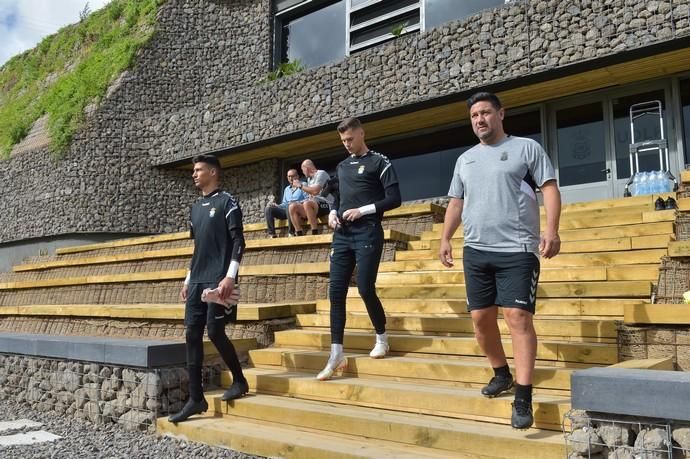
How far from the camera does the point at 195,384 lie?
3980 mm

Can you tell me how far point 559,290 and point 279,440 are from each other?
2491 mm

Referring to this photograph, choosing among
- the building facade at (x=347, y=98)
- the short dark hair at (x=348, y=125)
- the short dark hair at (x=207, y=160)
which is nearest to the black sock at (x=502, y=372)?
the short dark hair at (x=348, y=125)

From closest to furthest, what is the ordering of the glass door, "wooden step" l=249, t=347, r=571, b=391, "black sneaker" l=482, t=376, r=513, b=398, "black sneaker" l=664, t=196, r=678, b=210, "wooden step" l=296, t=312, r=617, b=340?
1. "black sneaker" l=482, t=376, r=513, b=398
2. "wooden step" l=249, t=347, r=571, b=391
3. "wooden step" l=296, t=312, r=617, b=340
4. "black sneaker" l=664, t=196, r=678, b=210
5. the glass door

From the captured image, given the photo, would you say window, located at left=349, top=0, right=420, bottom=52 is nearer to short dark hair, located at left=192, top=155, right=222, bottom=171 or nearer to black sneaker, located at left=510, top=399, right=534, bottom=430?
short dark hair, located at left=192, top=155, right=222, bottom=171

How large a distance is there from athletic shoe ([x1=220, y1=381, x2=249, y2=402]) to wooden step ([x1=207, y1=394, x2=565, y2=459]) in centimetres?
4

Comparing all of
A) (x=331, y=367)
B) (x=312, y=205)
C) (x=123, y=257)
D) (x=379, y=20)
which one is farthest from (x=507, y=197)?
(x=379, y=20)

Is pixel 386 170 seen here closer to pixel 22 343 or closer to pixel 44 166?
pixel 22 343

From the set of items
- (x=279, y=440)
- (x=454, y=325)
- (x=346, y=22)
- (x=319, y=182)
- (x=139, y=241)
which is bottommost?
(x=279, y=440)

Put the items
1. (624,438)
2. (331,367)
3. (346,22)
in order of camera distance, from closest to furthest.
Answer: (624,438), (331,367), (346,22)

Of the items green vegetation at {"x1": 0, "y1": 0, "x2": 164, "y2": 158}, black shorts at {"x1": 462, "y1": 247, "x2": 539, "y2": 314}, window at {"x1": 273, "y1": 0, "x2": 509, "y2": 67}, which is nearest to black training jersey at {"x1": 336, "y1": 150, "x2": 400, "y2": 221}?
black shorts at {"x1": 462, "y1": 247, "x2": 539, "y2": 314}

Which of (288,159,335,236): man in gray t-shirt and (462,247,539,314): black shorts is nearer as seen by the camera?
(462,247,539,314): black shorts

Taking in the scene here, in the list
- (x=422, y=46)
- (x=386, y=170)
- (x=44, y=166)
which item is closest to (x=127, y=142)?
(x=44, y=166)

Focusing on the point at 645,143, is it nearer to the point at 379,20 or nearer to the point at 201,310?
the point at 379,20

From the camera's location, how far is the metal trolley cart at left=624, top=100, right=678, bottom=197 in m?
8.77
